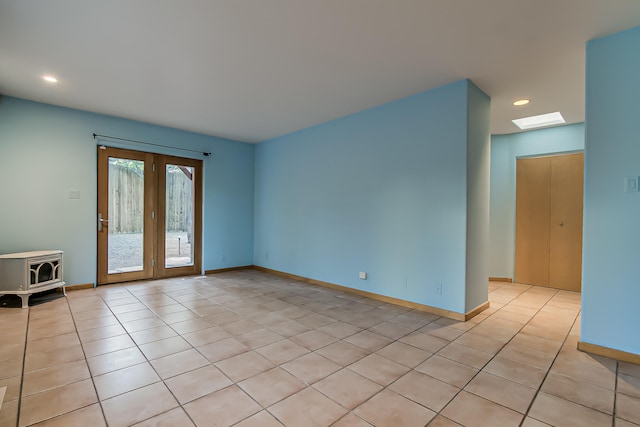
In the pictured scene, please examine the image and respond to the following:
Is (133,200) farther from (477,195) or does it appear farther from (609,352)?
(609,352)

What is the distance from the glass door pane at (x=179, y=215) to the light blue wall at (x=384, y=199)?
5.39 feet

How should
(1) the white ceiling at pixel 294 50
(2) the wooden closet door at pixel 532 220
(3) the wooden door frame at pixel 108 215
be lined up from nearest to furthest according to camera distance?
(1) the white ceiling at pixel 294 50
(3) the wooden door frame at pixel 108 215
(2) the wooden closet door at pixel 532 220

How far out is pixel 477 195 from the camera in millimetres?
3512

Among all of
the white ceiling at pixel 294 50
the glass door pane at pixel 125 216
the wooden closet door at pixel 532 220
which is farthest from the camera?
the wooden closet door at pixel 532 220

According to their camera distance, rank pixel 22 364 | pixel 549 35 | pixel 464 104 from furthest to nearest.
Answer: pixel 464 104 < pixel 549 35 < pixel 22 364

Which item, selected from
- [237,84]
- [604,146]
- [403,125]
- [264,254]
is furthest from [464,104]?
[264,254]

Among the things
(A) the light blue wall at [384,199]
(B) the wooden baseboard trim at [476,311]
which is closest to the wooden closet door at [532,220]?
(B) the wooden baseboard trim at [476,311]

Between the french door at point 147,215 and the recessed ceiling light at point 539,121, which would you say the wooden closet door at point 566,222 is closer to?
the recessed ceiling light at point 539,121

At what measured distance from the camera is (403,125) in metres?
3.85

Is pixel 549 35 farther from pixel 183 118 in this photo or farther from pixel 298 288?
pixel 183 118

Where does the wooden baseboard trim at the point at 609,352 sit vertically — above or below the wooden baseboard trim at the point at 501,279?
above

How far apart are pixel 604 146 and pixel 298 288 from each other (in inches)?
155

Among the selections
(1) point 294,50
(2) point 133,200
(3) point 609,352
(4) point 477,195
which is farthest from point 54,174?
(3) point 609,352

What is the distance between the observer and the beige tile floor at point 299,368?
1742mm
